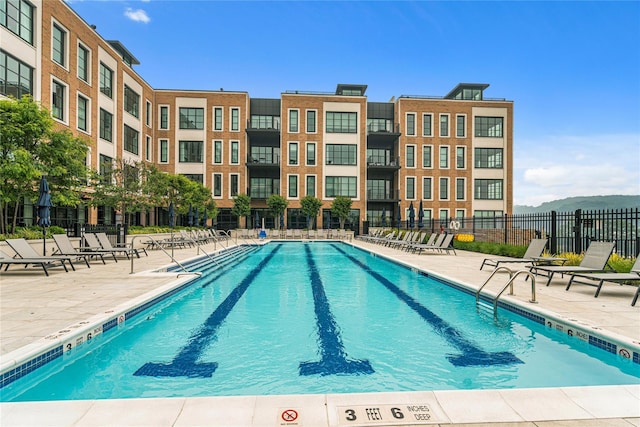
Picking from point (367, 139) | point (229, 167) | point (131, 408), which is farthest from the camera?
point (367, 139)

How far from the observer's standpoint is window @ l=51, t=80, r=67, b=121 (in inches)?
933

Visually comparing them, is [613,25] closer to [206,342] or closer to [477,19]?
[477,19]

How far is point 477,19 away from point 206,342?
1645 cm

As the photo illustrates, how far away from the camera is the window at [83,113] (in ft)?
88.0

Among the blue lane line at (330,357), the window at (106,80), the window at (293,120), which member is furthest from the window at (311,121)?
the blue lane line at (330,357)

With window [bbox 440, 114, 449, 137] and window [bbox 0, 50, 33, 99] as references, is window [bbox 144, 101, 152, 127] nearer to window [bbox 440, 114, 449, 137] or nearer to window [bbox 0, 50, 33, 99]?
window [bbox 0, 50, 33, 99]

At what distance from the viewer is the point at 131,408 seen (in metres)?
2.86

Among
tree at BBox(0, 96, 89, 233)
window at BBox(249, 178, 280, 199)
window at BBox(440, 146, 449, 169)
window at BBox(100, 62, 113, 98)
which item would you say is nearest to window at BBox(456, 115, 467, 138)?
window at BBox(440, 146, 449, 169)

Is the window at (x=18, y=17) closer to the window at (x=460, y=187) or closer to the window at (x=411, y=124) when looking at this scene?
the window at (x=411, y=124)

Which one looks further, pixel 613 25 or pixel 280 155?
pixel 280 155

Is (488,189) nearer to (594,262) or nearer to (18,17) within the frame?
(594,262)

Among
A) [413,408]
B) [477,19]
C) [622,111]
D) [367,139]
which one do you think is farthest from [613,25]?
[367,139]

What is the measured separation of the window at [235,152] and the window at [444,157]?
22.5 meters

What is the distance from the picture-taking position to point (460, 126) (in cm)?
4428
